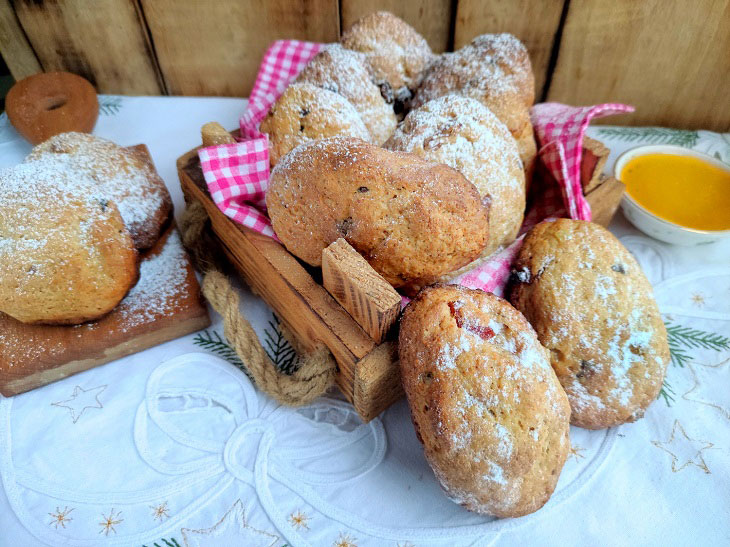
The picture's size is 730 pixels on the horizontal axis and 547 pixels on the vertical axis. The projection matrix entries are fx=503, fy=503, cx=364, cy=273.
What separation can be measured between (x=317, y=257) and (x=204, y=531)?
0.50 metres

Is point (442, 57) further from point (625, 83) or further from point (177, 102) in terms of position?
point (177, 102)

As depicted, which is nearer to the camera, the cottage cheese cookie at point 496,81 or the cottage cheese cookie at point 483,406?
the cottage cheese cookie at point 483,406

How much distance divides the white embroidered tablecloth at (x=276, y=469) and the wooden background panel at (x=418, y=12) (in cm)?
100

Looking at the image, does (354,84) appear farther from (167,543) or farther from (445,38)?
(167,543)

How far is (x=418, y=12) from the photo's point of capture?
1506mm

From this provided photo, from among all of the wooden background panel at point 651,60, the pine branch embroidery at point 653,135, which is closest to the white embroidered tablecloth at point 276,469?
the pine branch embroidery at point 653,135

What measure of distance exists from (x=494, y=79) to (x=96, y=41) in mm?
1233

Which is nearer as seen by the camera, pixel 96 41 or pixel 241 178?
pixel 241 178

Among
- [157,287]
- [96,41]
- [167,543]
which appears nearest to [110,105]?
[96,41]

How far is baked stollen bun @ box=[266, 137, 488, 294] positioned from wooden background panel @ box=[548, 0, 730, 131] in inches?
38.1

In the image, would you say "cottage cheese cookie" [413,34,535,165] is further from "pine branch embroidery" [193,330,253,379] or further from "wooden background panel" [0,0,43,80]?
"wooden background panel" [0,0,43,80]

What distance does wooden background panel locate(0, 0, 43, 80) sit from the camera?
1467 millimetres

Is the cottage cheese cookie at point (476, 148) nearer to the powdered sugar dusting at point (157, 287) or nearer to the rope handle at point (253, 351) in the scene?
the rope handle at point (253, 351)

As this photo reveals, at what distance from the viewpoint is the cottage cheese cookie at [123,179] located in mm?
1084
